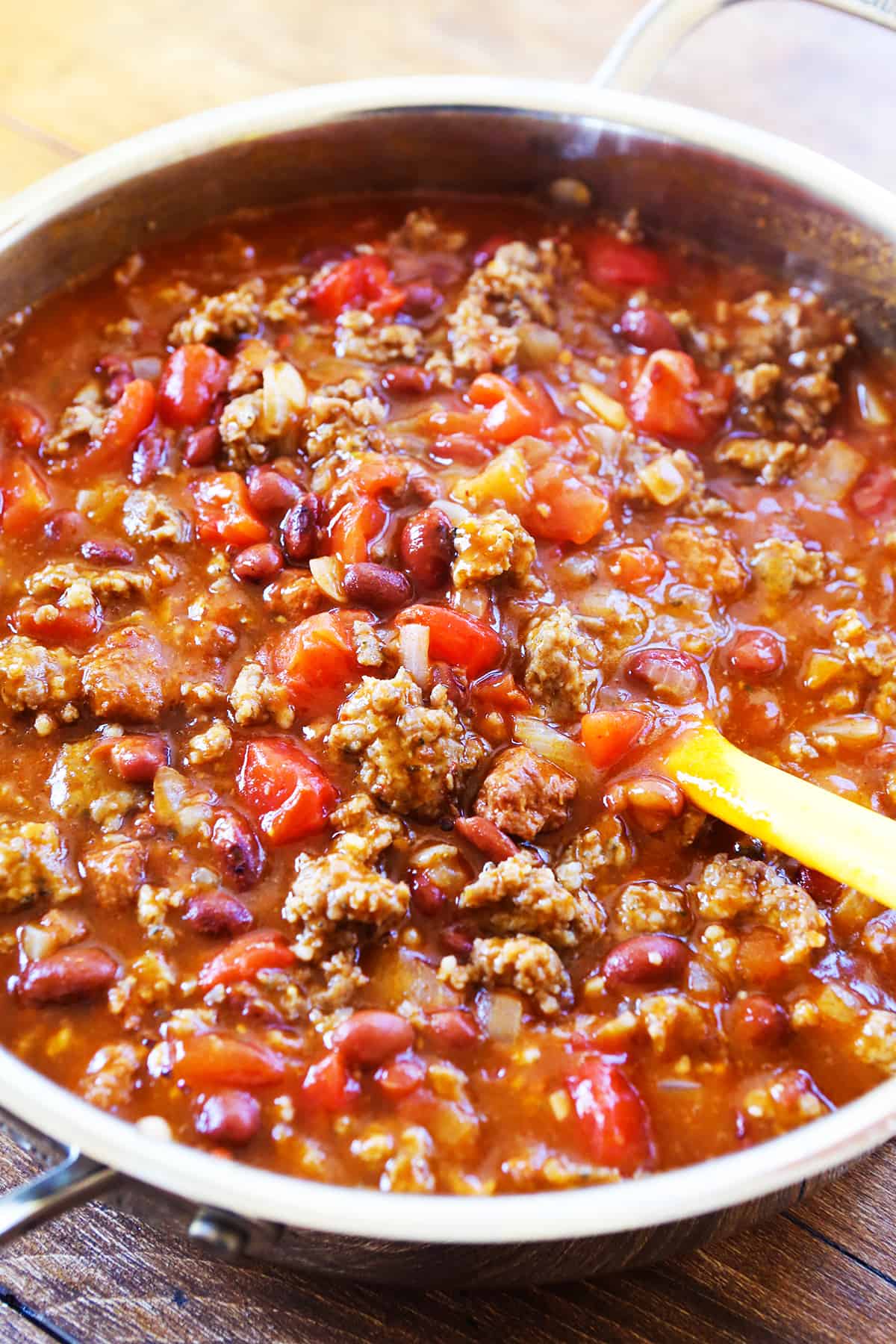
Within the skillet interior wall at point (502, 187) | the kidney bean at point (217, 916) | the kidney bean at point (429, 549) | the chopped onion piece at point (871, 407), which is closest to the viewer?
the kidney bean at point (217, 916)

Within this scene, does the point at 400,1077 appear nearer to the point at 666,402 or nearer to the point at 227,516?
the point at 227,516

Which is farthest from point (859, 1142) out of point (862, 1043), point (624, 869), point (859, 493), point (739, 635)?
point (859, 493)

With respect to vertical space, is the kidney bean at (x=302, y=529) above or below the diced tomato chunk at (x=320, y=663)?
above

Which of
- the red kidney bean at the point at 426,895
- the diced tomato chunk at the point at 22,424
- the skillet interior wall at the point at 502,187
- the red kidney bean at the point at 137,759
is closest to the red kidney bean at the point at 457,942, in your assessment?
the red kidney bean at the point at 426,895

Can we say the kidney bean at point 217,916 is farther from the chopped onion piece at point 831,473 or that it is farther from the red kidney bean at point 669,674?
the chopped onion piece at point 831,473

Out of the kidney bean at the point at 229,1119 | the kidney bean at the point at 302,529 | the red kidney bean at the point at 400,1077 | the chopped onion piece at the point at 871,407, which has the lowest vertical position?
the kidney bean at the point at 229,1119

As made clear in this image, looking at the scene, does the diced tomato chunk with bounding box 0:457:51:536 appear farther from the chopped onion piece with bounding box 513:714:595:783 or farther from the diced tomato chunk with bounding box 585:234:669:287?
the diced tomato chunk with bounding box 585:234:669:287

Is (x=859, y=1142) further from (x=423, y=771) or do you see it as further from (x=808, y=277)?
(x=808, y=277)
